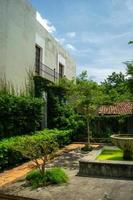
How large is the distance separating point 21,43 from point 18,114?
3.98 meters

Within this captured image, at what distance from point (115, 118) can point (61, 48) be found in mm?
7701

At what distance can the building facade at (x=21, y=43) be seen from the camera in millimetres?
13266

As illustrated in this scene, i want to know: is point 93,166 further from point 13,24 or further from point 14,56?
point 13,24

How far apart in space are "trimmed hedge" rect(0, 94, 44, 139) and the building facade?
46.8 inches

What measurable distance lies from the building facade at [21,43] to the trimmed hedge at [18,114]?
119cm

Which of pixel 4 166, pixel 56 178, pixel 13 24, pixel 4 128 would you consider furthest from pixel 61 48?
pixel 56 178

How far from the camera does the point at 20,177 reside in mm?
8992

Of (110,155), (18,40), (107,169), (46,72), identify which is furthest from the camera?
(46,72)

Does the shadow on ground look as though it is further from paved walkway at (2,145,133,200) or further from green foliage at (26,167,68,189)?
green foliage at (26,167,68,189)

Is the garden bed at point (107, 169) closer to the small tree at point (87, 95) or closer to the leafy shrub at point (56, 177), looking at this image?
the leafy shrub at point (56, 177)

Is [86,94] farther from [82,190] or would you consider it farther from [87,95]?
[82,190]

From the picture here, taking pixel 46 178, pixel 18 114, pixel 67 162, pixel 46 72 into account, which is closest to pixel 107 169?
pixel 46 178

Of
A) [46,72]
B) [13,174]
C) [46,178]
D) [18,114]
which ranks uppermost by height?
[46,72]

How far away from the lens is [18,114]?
13.4m
